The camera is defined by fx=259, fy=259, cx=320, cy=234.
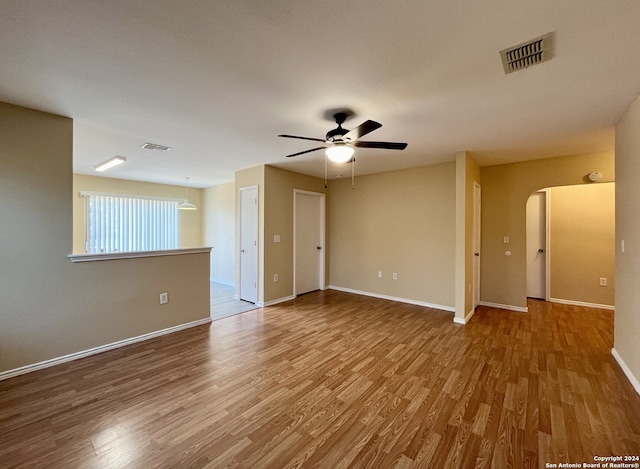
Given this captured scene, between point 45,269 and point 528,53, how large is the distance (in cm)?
441

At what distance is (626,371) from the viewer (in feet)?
7.93

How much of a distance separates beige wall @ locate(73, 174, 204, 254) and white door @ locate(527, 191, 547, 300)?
7.92 meters

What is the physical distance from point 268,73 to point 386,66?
0.85 metres

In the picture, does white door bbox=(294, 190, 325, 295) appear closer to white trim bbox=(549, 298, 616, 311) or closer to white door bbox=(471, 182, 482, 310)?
white door bbox=(471, 182, 482, 310)

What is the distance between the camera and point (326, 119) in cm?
270

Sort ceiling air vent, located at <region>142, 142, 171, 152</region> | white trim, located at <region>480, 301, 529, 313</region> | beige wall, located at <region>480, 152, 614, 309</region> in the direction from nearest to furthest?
ceiling air vent, located at <region>142, 142, 171, 152</region>, beige wall, located at <region>480, 152, 614, 309</region>, white trim, located at <region>480, 301, 529, 313</region>

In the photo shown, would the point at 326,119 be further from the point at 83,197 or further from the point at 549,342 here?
the point at 83,197

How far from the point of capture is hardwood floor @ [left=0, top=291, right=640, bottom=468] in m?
1.58

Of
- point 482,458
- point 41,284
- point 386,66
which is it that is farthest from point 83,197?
point 482,458

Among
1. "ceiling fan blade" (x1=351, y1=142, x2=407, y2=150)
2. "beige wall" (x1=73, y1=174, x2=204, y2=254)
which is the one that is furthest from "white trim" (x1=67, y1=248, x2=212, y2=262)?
"beige wall" (x1=73, y1=174, x2=204, y2=254)

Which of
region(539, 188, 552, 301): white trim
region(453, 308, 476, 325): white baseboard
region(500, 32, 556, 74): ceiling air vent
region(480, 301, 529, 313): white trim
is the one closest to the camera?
region(500, 32, 556, 74): ceiling air vent

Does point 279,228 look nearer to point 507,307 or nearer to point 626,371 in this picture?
point 507,307

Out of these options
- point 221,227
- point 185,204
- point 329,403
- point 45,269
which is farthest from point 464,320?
point 185,204

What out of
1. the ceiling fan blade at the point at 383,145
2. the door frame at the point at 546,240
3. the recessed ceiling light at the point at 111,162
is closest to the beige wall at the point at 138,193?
the recessed ceiling light at the point at 111,162
